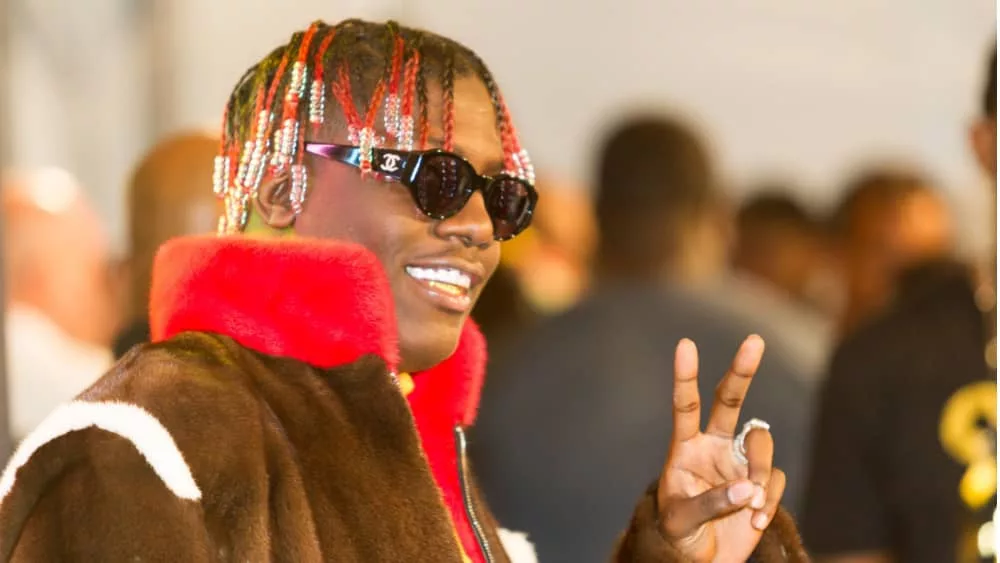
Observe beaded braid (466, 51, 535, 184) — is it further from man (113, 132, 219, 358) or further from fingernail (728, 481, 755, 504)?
man (113, 132, 219, 358)

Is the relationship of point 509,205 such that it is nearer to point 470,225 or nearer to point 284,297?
point 470,225

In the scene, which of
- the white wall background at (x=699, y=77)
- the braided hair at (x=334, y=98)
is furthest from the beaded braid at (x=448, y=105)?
the white wall background at (x=699, y=77)

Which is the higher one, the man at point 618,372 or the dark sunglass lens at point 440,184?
the dark sunglass lens at point 440,184

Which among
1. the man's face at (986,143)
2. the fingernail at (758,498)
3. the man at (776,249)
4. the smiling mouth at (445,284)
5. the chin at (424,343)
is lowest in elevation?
the man at (776,249)

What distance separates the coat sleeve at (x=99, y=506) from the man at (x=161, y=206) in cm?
78

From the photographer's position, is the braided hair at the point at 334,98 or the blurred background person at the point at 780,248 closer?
the braided hair at the point at 334,98

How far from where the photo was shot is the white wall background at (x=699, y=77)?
2811mm

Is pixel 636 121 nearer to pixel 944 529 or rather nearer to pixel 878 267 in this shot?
pixel 944 529

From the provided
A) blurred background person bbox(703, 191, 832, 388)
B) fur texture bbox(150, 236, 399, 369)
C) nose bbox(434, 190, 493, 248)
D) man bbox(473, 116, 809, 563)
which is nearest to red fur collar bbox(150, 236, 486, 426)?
fur texture bbox(150, 236, 399, 369)

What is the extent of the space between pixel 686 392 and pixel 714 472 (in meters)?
0.12

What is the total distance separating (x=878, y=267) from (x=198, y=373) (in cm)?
295

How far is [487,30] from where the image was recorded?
332cm

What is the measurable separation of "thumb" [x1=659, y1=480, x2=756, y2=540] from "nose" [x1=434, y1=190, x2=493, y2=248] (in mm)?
370

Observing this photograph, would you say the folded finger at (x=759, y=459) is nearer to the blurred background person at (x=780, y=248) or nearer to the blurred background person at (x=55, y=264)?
the blurred background person at (x=55, y=264)
